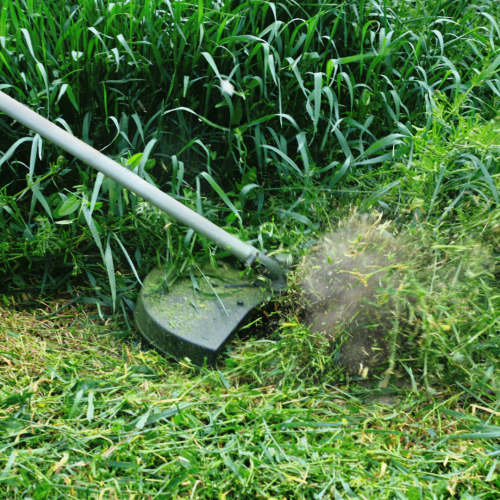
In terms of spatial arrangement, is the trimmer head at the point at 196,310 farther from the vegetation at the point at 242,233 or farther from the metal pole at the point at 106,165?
the metal pole at the point at 106,165

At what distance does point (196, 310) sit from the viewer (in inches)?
73.2

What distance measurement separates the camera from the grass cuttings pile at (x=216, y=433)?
1.30 metres

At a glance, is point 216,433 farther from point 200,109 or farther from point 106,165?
point 200,109

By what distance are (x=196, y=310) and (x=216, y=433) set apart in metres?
0.51

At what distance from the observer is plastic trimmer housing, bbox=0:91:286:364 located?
1683mm

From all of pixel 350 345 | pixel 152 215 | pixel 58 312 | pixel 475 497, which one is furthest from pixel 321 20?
pixel 475 497

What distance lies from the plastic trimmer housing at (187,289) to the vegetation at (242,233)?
0.25 feet

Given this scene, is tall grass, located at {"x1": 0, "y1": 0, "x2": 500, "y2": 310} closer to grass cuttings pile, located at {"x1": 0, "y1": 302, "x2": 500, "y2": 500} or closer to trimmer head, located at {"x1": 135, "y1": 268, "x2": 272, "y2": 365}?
trimmer head, located at {"x1": 135, "y1": 268, "x2": 272, "y2": 365}

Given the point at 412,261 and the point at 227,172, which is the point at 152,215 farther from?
the point at 412,261

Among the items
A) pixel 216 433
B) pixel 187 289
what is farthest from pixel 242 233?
pixel 216 433

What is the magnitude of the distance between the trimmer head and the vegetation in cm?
6

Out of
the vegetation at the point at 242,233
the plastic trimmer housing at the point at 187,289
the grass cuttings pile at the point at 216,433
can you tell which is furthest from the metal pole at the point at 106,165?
the grass cuttings pile at the point at 216,433

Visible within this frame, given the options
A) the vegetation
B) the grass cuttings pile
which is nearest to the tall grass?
the vegetation

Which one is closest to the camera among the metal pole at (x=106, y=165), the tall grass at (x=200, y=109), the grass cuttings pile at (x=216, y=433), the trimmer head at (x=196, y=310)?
the grass cuttings pile at (x=216, y=433)
